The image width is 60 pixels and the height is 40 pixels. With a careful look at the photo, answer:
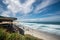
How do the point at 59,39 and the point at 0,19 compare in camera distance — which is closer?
the point at 0,19

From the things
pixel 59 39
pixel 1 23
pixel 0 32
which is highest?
pixel 1 23

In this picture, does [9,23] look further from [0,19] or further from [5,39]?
[5,39]

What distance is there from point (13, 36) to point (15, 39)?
4.4 inches

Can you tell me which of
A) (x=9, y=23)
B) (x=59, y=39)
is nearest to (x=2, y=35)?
(x=9, y=23)

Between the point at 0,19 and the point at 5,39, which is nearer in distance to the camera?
the point at 5,39

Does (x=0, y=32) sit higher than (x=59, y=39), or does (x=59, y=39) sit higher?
(x=0, y=32)

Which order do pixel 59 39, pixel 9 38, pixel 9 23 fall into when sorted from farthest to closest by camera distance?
pixel 59 39, pixel 9 23, pixel 9 38

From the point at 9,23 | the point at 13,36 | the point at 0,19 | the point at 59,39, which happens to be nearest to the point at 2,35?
the point at 13,36

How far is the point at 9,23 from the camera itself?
21.3 feet

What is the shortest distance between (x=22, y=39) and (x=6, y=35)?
1.69ft

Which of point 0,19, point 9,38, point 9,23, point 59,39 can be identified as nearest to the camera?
point 9,38

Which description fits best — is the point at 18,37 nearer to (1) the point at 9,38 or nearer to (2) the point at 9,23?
(1) the point at 9,38

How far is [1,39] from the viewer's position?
3492mm

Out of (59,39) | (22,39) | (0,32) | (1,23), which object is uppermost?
(1,23)
